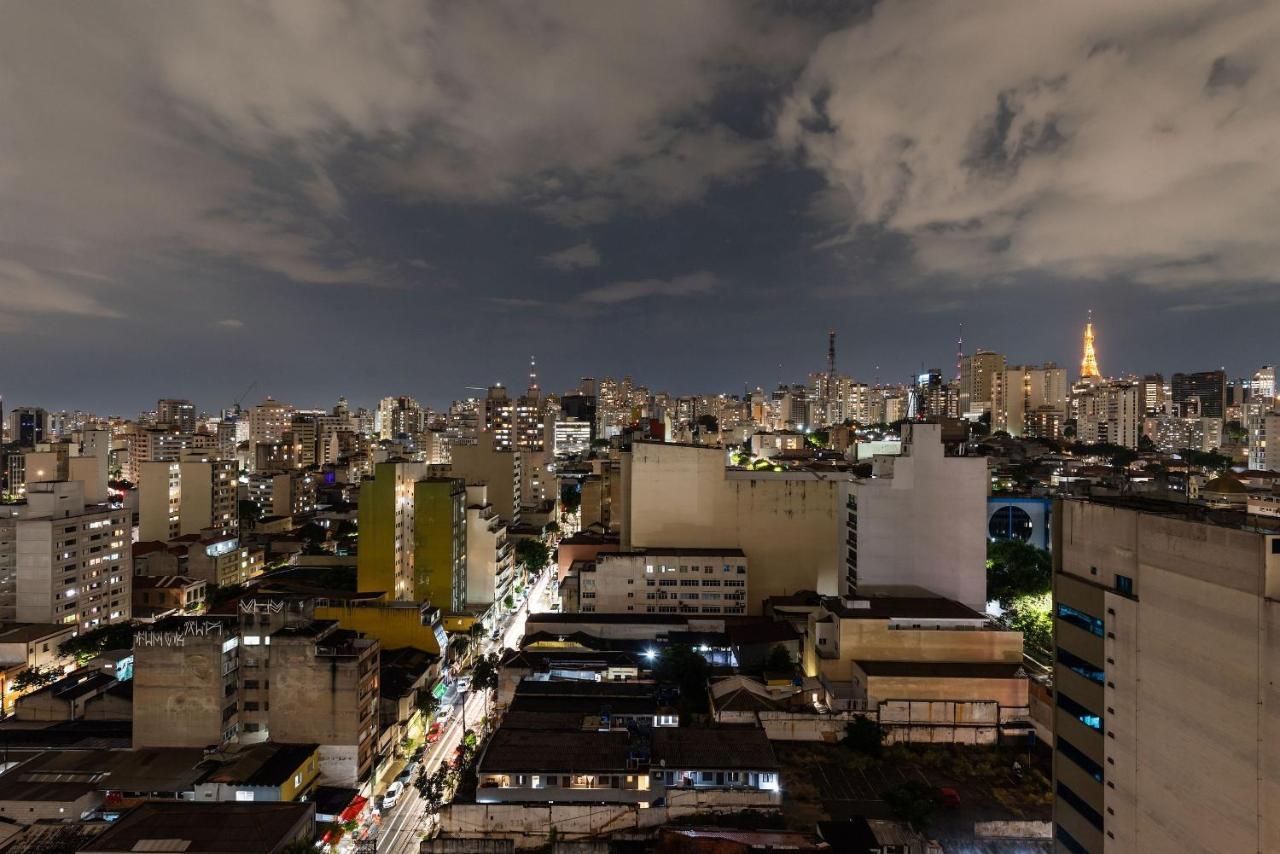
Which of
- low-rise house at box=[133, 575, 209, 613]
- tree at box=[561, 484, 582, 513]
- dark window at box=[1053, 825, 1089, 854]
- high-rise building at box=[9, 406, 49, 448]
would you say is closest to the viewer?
dark window at box=[1053, 825, 1089, 854]

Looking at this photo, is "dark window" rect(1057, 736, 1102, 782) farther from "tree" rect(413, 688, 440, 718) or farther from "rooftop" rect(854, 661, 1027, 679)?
"tree" rect(413, 688, 440, 718)

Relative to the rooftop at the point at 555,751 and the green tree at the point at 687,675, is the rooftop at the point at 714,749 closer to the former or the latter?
the rooftop at the point at 555,751

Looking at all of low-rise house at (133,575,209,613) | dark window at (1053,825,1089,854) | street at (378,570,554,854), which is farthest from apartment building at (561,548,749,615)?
low-rise house at (133,575,209,613)

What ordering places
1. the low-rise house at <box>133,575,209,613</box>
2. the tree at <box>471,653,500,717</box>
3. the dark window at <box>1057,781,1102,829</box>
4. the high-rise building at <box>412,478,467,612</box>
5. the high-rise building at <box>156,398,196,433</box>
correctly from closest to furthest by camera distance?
1. the dark window at <box>1057,781,1102,829</box>
2. the tree at <box>471,653,500,717</box>
3. the high-rise building at <box>412,478,467,612</box>
4. the low-rise house at <box>133,575,209,613</box>
5. the high-rise building at <box>156,398,196,433</box>

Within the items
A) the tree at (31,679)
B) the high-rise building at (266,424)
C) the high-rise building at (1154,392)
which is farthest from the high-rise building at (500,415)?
the high-rise building at (1154,392)

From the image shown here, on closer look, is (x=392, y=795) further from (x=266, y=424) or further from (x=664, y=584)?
(x=266, y=424)

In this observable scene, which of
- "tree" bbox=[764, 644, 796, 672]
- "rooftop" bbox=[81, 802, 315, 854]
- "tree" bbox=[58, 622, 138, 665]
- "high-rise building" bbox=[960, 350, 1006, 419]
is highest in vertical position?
"high-rise building" bbox=[960, 350, 1006, 419]

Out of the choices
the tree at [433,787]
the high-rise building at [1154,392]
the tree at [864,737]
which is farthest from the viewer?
Result: the high-rise building at [1154,392]
